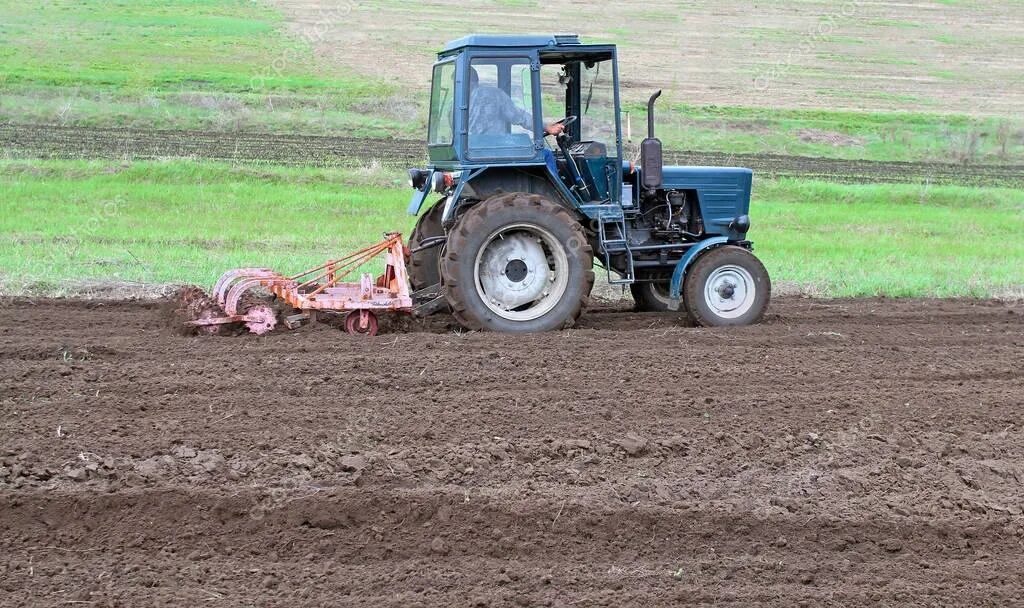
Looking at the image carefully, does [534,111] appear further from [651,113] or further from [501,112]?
[651,113]

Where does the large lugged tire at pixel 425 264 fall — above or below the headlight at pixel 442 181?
below

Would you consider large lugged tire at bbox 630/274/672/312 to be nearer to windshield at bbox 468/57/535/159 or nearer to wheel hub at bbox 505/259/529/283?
wheel hub at bbox 505/259/529/283

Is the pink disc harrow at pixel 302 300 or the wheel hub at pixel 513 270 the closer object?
the pink disc harrow at pixel 302 300

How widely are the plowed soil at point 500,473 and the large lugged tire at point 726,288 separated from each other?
882mm

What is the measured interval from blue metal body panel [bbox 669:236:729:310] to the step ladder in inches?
13.0

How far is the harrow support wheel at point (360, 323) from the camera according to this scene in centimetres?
805

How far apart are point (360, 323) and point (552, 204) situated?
1.66 m

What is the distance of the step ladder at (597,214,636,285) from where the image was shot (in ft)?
27.9

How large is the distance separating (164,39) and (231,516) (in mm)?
34064

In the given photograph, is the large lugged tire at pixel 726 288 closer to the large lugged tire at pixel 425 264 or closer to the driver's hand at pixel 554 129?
the driver's hand at pixel 554 129

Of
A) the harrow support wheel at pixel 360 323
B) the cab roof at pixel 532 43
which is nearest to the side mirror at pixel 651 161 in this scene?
the cab roof at pixel 532 43

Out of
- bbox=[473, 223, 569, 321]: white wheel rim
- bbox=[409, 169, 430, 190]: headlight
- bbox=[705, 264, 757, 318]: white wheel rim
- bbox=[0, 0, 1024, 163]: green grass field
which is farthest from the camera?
bbox=[0, 0, 1024, 163]: green grass field

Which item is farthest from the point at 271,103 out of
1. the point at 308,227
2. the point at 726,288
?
the point at 726,288

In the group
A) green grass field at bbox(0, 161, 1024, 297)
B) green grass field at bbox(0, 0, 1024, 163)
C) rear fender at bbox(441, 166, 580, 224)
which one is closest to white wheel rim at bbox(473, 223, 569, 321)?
→ rear fender at bbox(441, 166, 580, 224)
